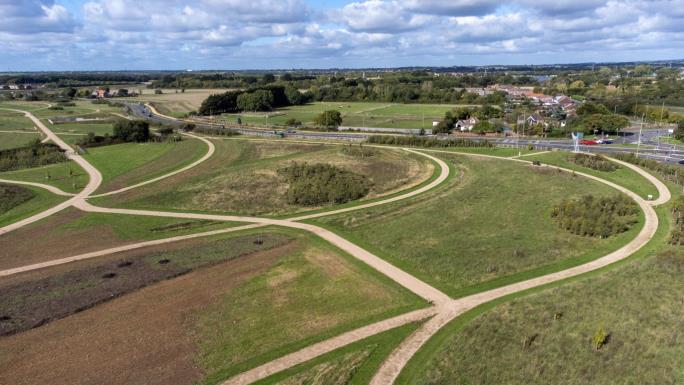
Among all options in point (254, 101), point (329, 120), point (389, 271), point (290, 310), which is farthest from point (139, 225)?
point (254, 101)

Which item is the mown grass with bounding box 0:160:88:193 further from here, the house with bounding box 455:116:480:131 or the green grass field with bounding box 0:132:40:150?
the house with bounding box 455:116:480:131

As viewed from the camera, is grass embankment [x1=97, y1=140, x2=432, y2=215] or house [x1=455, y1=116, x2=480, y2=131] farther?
house [x1=455, y1=116, x2=480, y2=131]

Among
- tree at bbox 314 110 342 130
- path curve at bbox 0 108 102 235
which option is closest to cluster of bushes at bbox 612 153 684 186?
tree at bbox 314 110 342 130

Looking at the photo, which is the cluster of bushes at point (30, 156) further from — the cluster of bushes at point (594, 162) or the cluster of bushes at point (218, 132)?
the cluster of bushes at point (594, 162)

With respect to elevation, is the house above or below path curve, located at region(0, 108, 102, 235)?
above

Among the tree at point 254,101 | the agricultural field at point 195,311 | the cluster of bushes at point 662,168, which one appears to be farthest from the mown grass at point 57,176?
the tree at point 254,101

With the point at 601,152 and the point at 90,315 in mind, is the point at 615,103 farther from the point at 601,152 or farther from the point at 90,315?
the point at 90,315

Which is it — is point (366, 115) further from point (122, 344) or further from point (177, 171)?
point (122, 344)
